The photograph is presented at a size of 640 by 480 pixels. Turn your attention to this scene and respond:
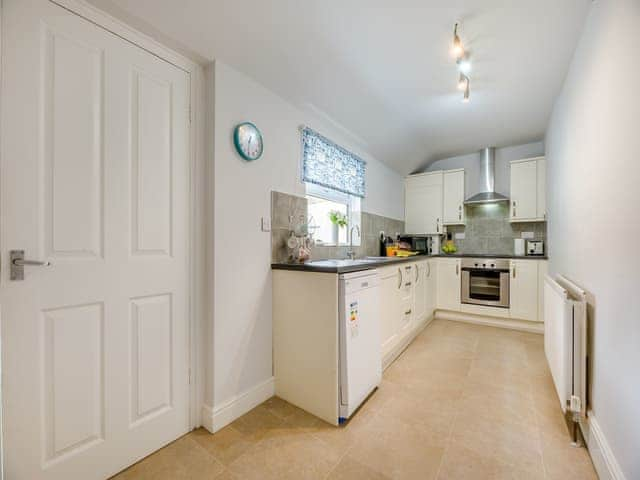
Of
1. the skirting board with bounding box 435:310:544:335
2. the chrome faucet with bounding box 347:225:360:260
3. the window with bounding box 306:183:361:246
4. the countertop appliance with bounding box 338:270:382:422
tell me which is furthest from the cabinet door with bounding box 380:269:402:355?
the skirting board with bounding box 435:310:544:335

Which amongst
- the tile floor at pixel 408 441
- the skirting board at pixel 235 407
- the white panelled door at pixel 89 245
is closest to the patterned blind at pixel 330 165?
the white panelled door at pixel 89 245

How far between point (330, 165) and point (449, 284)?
8.54ft

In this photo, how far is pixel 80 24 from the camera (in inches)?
49.3

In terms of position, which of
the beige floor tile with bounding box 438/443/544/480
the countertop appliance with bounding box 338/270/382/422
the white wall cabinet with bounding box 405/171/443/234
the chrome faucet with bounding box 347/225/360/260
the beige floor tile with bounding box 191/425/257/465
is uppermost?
the white wall cabinet with bounding box 405/171/443/234

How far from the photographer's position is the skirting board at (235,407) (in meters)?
1.65

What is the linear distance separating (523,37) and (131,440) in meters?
3.38

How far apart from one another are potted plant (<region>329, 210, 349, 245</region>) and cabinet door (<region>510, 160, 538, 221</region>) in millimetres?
2555

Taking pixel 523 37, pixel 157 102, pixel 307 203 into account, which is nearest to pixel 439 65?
pixel 523 37

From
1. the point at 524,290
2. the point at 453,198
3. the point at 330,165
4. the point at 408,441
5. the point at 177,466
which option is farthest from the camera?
the point at 453,198

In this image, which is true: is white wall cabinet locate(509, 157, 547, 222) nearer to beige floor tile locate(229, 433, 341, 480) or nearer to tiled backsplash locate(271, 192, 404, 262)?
tiled backsplash locate(271, 192, 404, 262)

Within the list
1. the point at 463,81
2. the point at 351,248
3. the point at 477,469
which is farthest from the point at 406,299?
the point at 463,81

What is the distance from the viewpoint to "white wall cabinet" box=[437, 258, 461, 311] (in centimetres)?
396

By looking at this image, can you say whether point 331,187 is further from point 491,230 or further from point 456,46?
point 491,230

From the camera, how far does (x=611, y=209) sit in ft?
4.11
